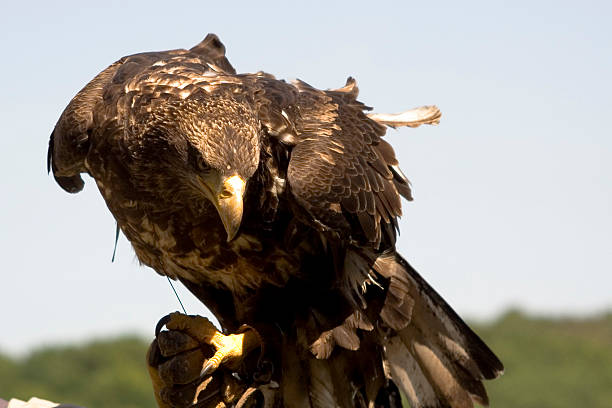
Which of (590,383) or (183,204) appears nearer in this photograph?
(183,204)

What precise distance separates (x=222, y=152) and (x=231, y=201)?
9.3 inches

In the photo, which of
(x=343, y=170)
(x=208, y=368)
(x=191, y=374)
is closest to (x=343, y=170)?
(x=343, y=170)

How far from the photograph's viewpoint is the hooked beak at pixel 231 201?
4.94 m

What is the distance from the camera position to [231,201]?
4.95m

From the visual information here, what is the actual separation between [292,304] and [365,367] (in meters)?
0.61

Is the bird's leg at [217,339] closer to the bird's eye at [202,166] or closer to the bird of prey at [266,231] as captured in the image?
the bird of prey at [266,231]

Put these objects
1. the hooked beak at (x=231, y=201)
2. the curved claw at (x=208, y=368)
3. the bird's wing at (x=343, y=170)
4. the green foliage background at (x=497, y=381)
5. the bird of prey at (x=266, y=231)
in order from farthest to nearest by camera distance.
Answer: the green foliage background at (x=497, y=381) → the curved claw at (x=208, y=368) → the bird's wing at (x=343, y=170) → the bird of prey at (x=266, y=231) → the hooked beak at (x=231, y=201)

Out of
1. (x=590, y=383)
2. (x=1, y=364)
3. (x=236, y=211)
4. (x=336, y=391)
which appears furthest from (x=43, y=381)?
(x=236, y=211)

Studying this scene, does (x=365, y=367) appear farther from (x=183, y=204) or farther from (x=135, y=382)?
(x=135, y=382)

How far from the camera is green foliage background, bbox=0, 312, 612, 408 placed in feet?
55.0

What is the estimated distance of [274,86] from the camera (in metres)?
5.80

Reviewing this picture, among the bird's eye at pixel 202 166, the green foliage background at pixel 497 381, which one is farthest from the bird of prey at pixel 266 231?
the green foliage background at pixel 497 381

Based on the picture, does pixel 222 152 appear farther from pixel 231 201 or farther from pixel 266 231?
pixel 266 231

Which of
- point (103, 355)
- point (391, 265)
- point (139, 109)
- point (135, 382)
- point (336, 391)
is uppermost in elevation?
point (103, 355)
